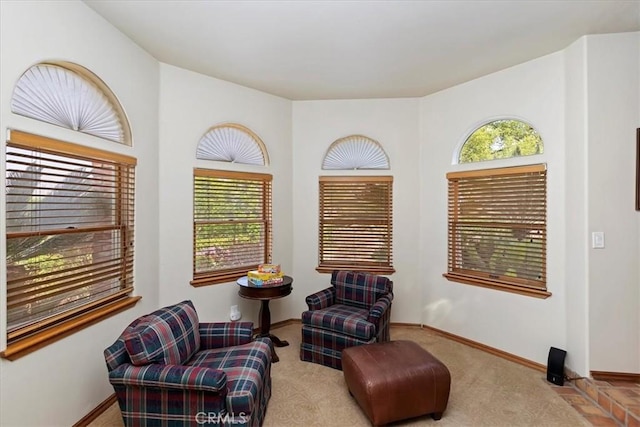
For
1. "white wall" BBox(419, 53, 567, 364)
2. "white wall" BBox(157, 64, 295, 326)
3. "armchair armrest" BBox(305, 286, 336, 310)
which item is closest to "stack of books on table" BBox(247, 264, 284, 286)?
"armchair armrest" BBox(305, 286, 336, 310)

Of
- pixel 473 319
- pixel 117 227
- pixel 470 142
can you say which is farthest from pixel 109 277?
pixel 470 142

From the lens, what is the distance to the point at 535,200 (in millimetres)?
2982

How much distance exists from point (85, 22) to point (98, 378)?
2499 mm

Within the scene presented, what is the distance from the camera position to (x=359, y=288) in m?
3.40

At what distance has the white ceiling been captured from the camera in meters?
2.18

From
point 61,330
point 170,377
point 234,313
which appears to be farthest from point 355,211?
point 61,330

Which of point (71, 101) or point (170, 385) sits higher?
point (71, 101)

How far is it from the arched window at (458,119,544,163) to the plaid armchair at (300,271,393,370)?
1724 mm

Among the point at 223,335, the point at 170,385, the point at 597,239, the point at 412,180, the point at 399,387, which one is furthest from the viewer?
the point at 412,180

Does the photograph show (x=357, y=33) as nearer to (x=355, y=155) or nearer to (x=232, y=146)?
(x=355, y=155)

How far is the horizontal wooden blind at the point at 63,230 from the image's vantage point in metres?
1.79

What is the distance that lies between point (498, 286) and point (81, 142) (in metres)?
3.79

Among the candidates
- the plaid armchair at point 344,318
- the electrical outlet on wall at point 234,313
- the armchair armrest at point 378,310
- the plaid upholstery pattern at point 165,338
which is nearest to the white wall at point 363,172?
the plaid armchair at point 344,318

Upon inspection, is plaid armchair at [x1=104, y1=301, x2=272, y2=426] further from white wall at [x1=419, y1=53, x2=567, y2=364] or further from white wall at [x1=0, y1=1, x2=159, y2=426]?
white wall at [x1=419, y1=53, x2=567, y2=364]
